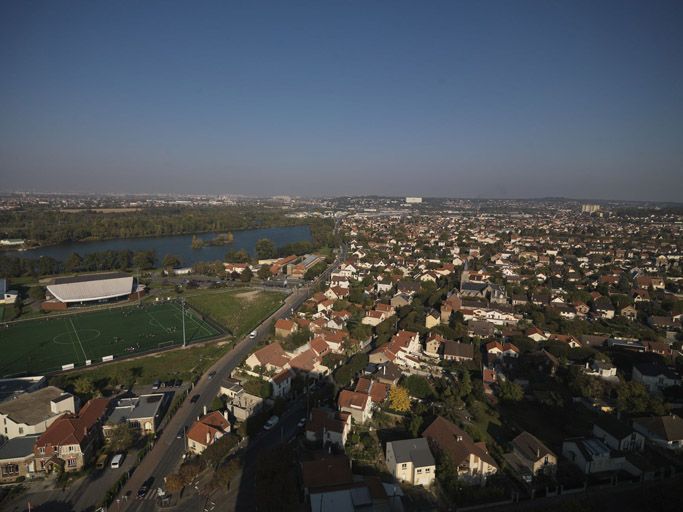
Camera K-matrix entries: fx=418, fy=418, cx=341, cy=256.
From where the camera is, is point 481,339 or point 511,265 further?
point 511,265

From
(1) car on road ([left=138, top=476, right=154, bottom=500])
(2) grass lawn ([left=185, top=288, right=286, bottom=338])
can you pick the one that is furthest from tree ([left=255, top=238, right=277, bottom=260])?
(1) car on road ([left=138, top=476, right=154, bottom=500])

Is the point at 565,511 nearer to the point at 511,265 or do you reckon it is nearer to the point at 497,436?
the point at 497,436

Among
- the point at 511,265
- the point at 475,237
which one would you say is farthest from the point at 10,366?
the point at 475,237

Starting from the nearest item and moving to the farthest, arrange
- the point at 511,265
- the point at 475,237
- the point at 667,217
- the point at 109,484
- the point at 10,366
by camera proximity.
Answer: the point at 109,484 → the point at 10,366 → the point at 511,265 → the point at 475,237 → the point at 667,217

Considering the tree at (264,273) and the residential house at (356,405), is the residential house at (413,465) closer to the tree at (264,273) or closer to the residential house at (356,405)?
the residential house at (356,405)

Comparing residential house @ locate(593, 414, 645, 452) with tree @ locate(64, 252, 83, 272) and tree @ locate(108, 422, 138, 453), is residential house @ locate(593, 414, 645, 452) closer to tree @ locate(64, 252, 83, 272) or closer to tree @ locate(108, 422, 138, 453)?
tree @ locate(108, 422, 138, 453)

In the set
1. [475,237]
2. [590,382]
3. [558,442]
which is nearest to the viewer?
[558,442]
